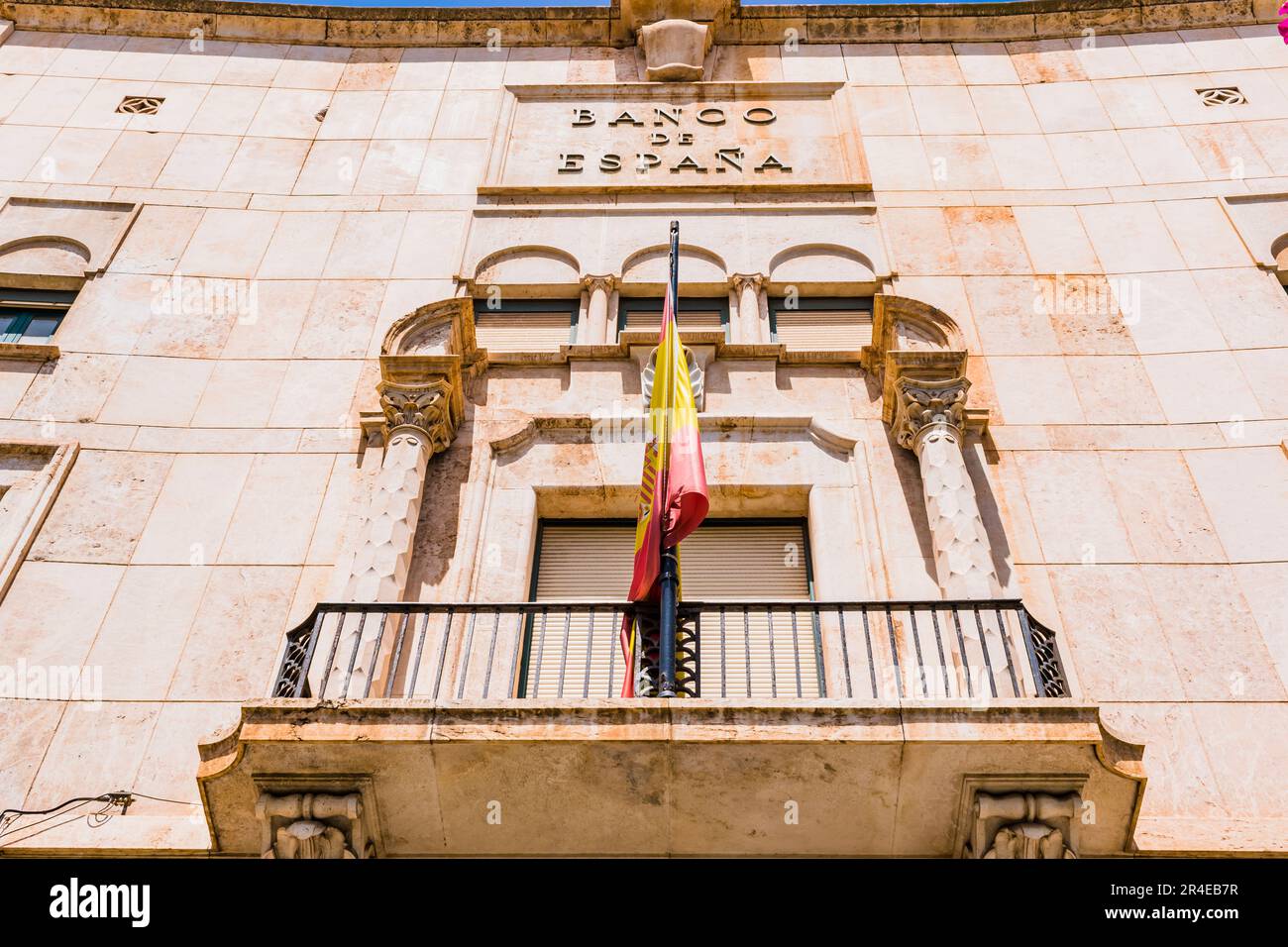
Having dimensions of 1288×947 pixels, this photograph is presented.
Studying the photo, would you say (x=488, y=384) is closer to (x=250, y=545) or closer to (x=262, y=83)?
(x=250, y=545)

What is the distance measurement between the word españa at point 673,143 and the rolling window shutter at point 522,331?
3.19m

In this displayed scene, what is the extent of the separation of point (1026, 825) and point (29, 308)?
12.6m

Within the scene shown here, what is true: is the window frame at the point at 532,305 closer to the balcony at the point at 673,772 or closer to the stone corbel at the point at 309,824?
the balcony at the point at 673,772

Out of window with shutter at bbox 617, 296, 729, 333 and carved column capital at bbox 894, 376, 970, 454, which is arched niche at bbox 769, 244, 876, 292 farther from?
carved column capital at bbox 894, 376, 970, 454

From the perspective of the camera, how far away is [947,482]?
1042 centimetres

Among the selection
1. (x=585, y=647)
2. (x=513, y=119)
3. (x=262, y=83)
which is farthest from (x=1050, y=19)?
(x=585, y=647)

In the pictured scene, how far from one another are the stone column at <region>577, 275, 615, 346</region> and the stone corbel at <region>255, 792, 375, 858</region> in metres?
6.61

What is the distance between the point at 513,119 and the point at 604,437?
292 inches

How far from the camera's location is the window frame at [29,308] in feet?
44.1

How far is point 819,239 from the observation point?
1461cm

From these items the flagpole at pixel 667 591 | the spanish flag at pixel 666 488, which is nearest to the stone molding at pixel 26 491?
the spanish flag at pixel 666 488

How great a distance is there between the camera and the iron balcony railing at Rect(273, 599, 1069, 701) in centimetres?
848

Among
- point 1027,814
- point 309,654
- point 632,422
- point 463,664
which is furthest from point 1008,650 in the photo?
point 309,654

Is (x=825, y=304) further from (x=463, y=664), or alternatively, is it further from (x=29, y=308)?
(x=29, y=308)
